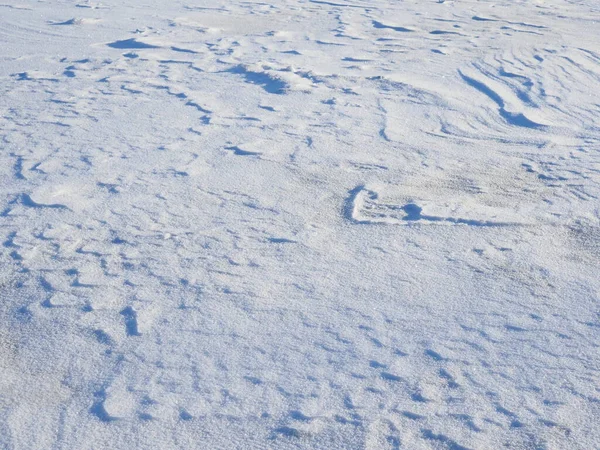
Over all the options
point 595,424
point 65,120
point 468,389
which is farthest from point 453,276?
point 65,120

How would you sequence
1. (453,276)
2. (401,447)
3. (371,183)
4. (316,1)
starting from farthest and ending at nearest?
(316,1), (371,183), (453,276), (401,447)

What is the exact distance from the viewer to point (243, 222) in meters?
2.64

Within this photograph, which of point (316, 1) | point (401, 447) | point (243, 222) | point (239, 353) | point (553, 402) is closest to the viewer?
point (401, 447)

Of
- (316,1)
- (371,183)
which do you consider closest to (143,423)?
(371,183)

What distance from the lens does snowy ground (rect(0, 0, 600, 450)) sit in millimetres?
1735

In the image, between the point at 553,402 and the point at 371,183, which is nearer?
the point at 553,402

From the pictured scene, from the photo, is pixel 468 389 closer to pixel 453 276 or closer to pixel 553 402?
pixel 553 402

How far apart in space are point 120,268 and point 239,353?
2.13ft

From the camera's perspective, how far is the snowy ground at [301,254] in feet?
5.69

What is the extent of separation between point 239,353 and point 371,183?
1300 mm

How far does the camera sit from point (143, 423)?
5.55 feet

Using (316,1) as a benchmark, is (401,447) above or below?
below

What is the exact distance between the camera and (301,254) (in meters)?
2.43

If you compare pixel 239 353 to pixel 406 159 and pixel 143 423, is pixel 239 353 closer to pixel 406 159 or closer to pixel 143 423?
pixel 143 423
